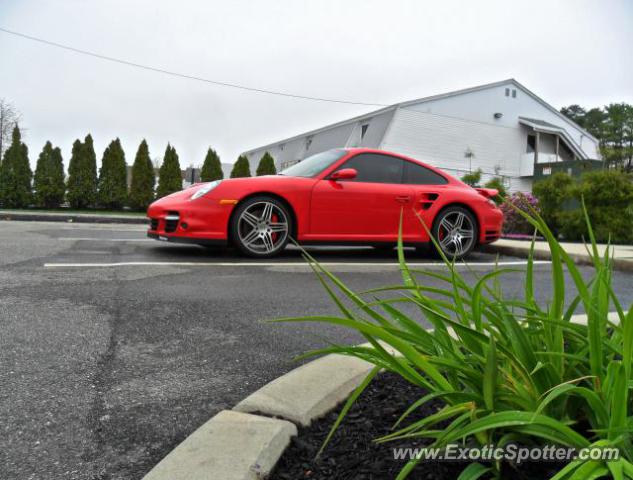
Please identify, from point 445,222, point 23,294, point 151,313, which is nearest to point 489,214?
point 445,222

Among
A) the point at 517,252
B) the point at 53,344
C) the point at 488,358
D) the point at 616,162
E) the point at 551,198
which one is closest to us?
the point at 488,358

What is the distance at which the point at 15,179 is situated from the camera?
19859 millimetres

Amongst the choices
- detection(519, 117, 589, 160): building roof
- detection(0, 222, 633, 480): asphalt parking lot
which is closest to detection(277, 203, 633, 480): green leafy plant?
detection(0, 222, 633, 480): asphalt parking lot

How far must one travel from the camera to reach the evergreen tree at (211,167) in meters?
23.4

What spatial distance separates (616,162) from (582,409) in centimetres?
3662

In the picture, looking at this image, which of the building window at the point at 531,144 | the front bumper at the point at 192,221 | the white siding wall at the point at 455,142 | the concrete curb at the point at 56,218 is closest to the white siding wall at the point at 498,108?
the white siding wall at the point at 455,142

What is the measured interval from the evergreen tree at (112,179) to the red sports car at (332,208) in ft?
54.8

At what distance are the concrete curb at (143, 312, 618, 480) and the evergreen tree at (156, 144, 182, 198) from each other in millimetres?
21375

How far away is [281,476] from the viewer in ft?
3.88

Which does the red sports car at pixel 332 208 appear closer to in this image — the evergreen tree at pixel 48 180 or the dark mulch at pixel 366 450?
the dark mulch at pixel 366 450

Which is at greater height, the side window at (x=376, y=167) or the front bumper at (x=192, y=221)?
the side window at (x=376, y=167)

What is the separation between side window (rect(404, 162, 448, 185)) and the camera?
21.3 feet

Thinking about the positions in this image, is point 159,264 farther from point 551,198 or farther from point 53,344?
point 551,198

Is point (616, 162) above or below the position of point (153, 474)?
above
